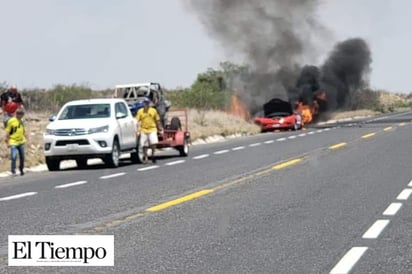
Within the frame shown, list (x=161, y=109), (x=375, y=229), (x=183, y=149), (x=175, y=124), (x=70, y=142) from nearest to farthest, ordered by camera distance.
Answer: (x=375, y=229) → (x=70, y=142) → (x=183, y=149) → (x=175, y=124) → (x=161, y=109)

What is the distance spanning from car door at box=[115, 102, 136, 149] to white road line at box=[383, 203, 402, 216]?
37.8 ft

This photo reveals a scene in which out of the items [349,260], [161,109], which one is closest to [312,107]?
[161,109]

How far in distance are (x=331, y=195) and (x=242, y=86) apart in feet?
167

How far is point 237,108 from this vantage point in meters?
64.4

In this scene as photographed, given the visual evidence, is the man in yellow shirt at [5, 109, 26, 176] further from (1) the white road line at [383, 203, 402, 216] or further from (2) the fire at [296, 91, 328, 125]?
(2) the fire at [296, 91, 328, 125]

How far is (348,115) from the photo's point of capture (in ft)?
282

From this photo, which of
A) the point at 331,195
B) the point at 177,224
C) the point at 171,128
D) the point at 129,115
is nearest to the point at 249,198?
the point at 331,195

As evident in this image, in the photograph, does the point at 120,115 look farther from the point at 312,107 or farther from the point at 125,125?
the point at 312,107

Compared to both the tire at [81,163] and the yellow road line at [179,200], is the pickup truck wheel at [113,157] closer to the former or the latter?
the tire at [81,163]

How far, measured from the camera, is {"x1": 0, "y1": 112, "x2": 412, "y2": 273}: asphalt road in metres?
8.46

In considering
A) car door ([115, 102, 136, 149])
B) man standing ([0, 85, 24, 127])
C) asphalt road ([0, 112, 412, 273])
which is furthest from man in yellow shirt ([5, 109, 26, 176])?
man standing ([0, 85, 24, 127])

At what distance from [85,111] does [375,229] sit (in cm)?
1425

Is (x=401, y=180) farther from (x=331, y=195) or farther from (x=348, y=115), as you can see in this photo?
(x=348, y=115)

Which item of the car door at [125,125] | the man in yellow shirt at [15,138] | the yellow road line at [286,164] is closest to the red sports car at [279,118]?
the car door at [125,125]
